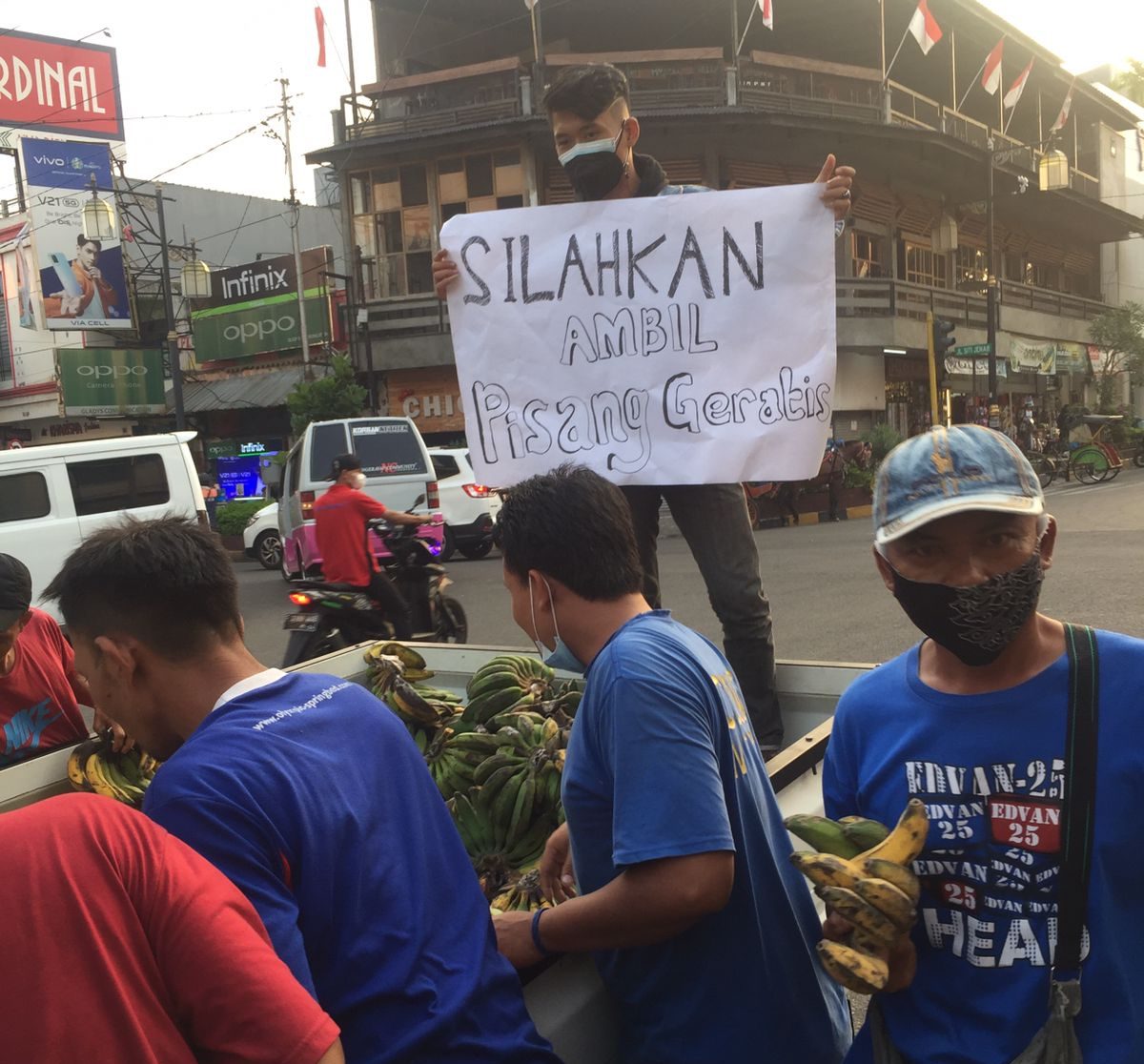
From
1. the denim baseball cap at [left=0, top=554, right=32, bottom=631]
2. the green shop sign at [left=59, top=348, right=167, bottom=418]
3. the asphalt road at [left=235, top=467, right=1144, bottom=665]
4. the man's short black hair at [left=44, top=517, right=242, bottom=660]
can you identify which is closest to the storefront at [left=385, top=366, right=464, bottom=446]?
the asphalt road at [left=235, top=467, right=1144, bottom=665]

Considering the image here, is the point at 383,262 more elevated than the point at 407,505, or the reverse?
→ the point at 383,262

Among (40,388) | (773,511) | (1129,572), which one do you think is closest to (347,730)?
(1129,572)

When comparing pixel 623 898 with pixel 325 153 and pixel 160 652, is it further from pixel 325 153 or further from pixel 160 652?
pixel 325 153

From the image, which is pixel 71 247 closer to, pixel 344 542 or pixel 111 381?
pixel 111 381

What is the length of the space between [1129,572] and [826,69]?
1939 cm

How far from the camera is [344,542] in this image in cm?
777

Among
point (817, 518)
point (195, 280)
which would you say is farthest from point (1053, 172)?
point (195, 280)

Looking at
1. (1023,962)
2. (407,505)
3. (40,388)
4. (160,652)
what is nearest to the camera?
(1023,962)

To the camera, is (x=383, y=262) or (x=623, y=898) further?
(x=383, y=262)

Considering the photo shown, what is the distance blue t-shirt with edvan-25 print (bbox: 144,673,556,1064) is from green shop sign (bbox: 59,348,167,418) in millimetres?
33086

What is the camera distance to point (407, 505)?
13.0 m

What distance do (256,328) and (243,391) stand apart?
1881mm

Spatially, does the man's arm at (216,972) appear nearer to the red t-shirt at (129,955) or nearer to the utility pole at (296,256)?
the red t-shirt at (129,955)

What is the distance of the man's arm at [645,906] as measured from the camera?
5.25 ft
